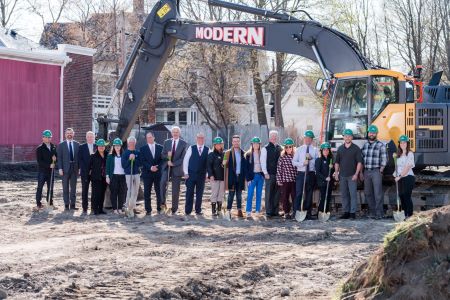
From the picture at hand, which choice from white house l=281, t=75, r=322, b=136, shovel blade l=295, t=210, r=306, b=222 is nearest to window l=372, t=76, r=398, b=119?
shovel blade l=295, t=210, r=306, b=222

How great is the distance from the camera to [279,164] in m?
15.6

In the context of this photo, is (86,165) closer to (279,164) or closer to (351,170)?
(279,164)

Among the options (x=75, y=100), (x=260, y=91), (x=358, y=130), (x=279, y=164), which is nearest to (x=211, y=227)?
(x=279, y=164)

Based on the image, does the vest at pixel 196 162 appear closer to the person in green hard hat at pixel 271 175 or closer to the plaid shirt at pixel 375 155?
the person in green hard hat at pixel 271 175

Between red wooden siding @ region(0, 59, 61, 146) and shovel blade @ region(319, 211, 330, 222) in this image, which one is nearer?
shovel blade @ region(319, 211, 330, 222)

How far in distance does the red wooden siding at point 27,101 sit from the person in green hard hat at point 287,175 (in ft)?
50.7

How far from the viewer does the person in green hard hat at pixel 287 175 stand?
1548 centimetres

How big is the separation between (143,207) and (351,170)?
5.10m

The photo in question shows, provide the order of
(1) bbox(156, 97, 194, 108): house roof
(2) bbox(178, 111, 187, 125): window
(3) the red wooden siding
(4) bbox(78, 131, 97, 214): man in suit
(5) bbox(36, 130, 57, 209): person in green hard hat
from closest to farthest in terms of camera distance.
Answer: (4) bbox(78, 131, 97, 214): man in suit, (5) bbox(36, 130, 57, 209): person in green hard hat, (3) the red wooden siding, (1) bbox(156, 97, 194, 108): house roof, (2) bbox(178, 111, 187, 125): window

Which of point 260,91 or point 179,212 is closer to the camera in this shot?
point 179,212

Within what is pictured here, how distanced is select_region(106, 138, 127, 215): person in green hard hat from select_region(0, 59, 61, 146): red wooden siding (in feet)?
42.7

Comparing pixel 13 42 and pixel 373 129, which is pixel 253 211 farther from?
pixel 13 42

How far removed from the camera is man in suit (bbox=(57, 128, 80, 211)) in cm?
1664

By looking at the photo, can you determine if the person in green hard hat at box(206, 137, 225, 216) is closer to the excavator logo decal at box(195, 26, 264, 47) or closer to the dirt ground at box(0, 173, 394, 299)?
the dirt ground at box(0, 173, 394, 299)
